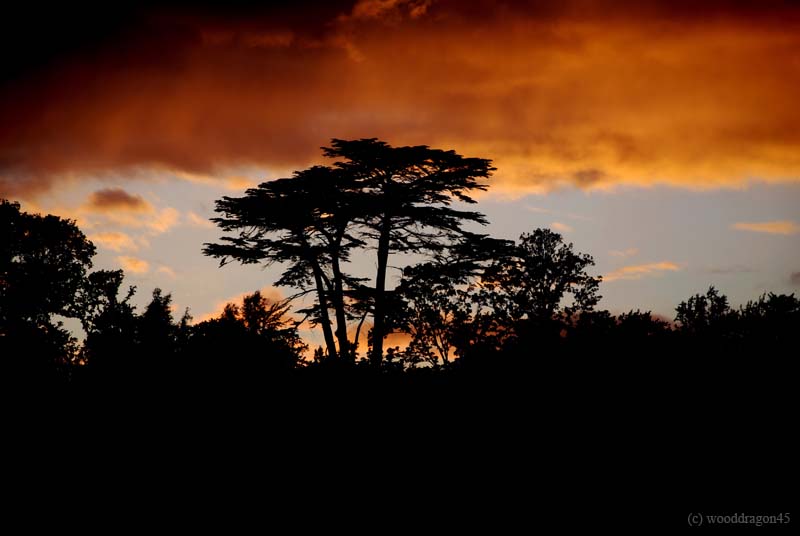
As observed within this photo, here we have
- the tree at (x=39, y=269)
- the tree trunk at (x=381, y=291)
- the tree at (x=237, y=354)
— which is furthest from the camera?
the tree at (x=39, y=269)

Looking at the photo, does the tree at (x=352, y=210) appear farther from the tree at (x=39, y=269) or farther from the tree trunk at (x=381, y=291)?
the tree at (x=39, y=269)

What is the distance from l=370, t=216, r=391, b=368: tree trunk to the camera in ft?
85.1

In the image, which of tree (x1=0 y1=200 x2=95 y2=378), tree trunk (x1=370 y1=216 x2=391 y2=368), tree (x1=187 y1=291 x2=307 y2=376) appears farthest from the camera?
tree (x1=0 y1=200 x2=95 y2=378)

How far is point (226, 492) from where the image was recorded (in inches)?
346

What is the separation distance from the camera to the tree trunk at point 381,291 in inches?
1021

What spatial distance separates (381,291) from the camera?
2652 cm

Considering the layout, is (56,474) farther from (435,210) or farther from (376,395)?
(435,210)

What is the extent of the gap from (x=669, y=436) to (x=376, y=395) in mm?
4733

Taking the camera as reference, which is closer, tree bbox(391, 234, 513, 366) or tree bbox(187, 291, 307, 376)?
tree bbox(187, 291, 307, 376)

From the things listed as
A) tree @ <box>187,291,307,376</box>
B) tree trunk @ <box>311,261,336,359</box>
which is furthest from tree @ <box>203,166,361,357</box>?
tree @ <box>187,291,307,376</box>

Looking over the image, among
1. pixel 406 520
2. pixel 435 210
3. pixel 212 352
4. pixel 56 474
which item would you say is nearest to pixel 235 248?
pixel 435 210

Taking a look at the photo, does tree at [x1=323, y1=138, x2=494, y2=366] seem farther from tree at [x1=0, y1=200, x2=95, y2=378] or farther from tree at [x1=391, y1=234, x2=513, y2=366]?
tree at [x1=0, y1=200, x2=95, y2=378]

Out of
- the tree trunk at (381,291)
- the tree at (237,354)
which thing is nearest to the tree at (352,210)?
the tree trunk at (381,291)

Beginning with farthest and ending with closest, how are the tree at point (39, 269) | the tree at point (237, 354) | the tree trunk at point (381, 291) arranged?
1. the tree at point (39, 269)
2. the tree trunk at point (381, 291)
3. the tree at point (237, 354)
